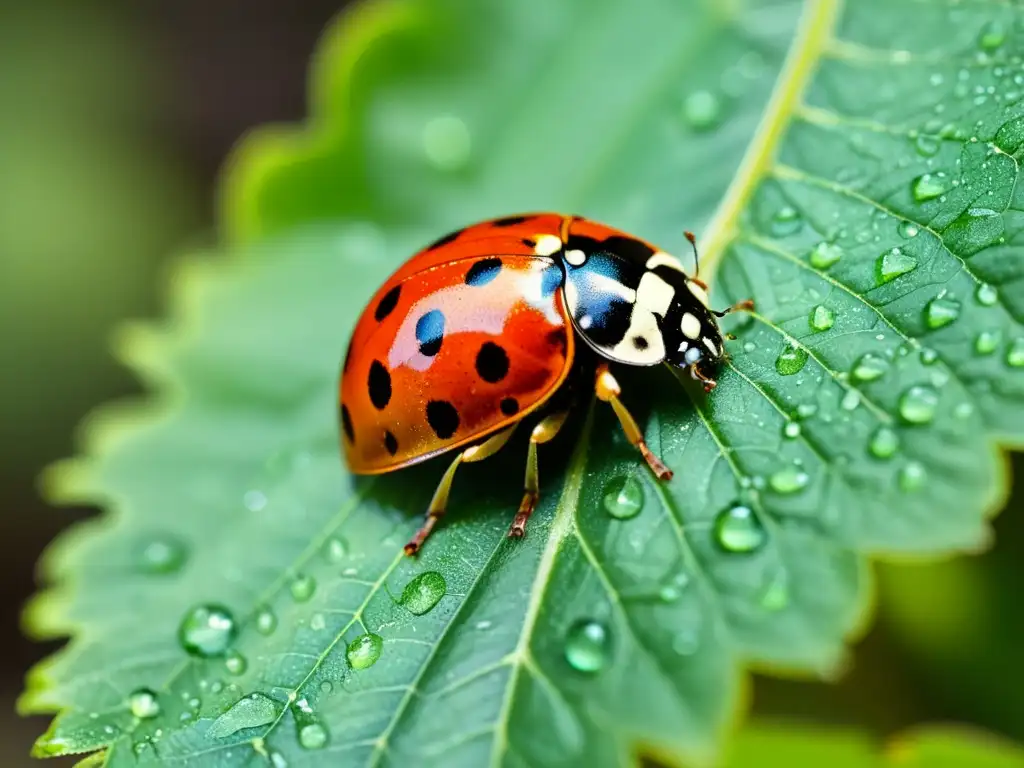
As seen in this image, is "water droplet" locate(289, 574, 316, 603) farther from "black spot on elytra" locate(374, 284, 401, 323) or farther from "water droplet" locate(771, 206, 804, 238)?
"water droplet" locate(771, 206, 804, 238)

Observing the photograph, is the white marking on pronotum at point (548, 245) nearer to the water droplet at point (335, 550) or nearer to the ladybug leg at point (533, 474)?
the ladybug leg at point (533, 474)

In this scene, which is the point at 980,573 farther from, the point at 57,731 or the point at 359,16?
the point at 359,16

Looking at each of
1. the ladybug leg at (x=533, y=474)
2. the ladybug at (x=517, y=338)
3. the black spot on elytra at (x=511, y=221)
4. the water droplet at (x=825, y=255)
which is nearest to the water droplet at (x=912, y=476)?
the ladybug at (x=517, y=338)

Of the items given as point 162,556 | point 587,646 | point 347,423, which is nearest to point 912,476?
point 587,646

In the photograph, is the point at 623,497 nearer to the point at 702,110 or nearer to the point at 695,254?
the point at 695,254

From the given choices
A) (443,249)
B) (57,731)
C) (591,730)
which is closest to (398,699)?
(591,730)

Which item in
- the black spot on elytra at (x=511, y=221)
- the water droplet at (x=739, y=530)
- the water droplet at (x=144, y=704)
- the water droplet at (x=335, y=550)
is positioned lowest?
the water droplet at (x=739, y=530)

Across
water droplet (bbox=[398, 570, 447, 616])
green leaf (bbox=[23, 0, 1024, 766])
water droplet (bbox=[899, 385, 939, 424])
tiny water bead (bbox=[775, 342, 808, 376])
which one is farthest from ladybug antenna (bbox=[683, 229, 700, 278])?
water droplet (bbox=[398, 570, 447, 616])
